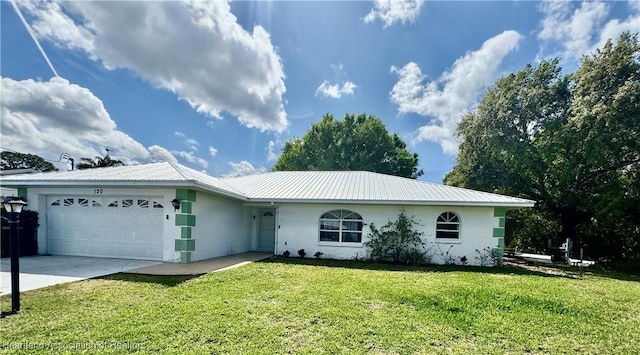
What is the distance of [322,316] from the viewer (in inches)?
177

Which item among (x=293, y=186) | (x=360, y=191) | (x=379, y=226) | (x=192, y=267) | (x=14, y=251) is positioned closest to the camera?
(x=14, y=251)

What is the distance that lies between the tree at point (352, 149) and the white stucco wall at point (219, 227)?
1535 cm

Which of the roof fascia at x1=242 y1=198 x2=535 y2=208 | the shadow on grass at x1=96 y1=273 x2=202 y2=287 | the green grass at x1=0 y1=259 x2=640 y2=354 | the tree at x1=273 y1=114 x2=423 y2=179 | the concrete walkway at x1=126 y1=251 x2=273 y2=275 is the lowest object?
the concrete walkway at x1=126 y1=251 x2=273 y2=275

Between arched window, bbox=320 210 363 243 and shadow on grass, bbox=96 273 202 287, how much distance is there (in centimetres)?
558

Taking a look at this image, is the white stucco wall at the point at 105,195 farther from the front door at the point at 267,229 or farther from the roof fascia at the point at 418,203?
the front door at the point at 267,229

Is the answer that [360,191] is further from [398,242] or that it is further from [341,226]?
[398,242]

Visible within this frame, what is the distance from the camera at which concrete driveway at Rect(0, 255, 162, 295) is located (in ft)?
20.2

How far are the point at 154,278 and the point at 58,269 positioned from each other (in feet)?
10.0

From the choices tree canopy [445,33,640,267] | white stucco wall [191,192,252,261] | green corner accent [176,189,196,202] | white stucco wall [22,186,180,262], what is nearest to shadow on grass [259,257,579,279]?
white stucco wall [191,192,252,261]

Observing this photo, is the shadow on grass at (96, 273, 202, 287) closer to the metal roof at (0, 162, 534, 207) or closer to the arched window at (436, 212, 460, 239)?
the metal roof at (0, 162, 534, 207)

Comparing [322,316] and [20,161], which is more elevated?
[20,161]

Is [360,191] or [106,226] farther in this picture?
[360,191]

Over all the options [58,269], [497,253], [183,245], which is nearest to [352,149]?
[497,253]

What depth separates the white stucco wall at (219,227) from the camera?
378 inches
